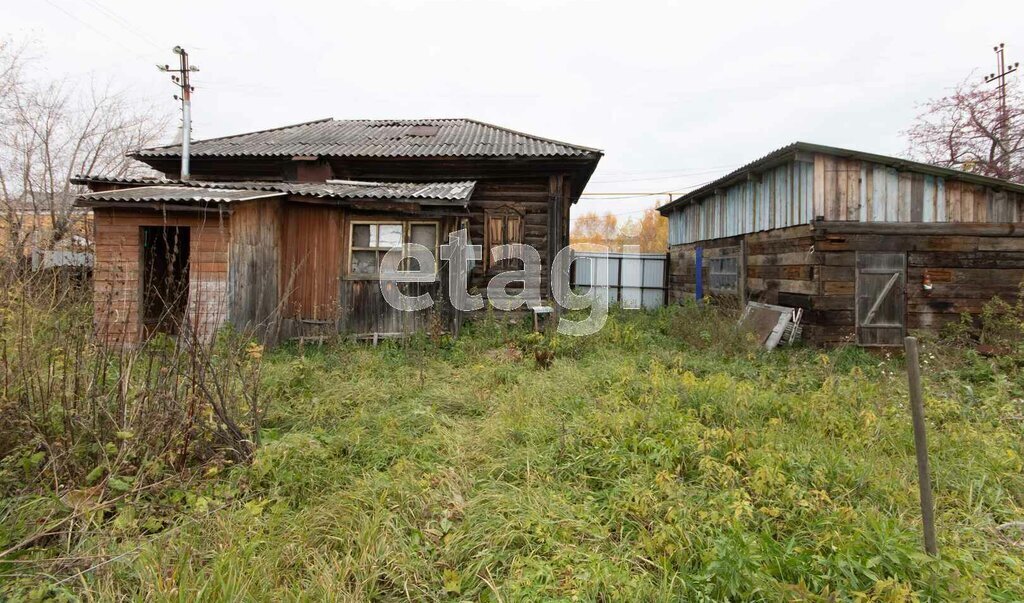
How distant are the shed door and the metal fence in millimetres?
7732

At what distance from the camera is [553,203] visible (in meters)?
9.91

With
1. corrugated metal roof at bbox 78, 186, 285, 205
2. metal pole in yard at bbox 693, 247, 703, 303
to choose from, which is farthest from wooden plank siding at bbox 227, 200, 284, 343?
metal pole in yard at bbox 693, 247, 703, 303

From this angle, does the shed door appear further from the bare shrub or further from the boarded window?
the bare shrub

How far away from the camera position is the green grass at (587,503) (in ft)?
7.42

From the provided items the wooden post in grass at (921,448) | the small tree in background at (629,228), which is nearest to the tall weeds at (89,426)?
the wooden post in grass at (921,448)

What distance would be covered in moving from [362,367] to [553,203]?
5.61 m

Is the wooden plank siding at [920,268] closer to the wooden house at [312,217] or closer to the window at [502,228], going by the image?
the wooden house at [312,217]

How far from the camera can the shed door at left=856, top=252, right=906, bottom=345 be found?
7.96m

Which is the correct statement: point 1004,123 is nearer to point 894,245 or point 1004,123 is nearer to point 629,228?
point 894,245

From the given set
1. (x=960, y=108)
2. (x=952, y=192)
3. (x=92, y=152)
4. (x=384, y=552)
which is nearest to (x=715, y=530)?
(x=384, y=552)

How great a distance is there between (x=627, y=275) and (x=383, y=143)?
9105 millimetres

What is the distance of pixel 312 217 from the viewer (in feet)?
27.9

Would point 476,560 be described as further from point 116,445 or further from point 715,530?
point 116,445

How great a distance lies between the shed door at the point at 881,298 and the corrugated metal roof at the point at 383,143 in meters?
5.46
